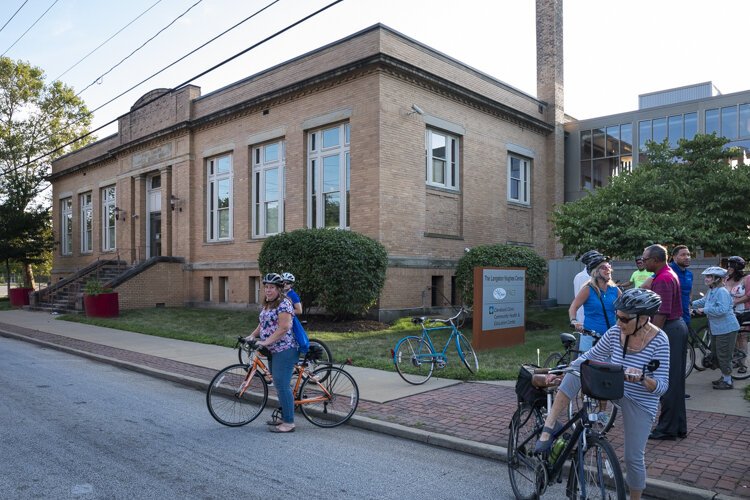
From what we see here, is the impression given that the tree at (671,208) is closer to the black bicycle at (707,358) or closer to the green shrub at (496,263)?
the green shrub at (496,263)

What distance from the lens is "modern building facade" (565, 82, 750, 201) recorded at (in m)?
24.0

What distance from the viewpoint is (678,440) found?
6160mm

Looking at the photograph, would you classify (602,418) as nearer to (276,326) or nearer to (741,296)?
(276,326)

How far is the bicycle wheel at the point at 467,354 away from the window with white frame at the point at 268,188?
1235 cm

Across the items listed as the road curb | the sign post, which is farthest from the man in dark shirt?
the sign post

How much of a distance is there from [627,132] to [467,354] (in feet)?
65.7

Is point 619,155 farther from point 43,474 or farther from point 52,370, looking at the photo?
point 43,474

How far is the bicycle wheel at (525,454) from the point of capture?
4477mm

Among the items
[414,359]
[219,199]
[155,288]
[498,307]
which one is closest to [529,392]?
[414,359]

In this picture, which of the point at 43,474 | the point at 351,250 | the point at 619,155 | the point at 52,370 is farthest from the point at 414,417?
the point at 619,155

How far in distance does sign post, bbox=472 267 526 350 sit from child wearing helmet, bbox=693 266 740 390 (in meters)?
4.28

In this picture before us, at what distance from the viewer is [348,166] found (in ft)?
63.2

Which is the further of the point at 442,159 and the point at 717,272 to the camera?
the point at 442,159

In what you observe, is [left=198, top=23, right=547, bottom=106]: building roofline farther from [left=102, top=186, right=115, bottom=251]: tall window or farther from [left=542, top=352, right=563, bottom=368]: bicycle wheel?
[left=542, top=352, right=563, bottom=368]: bicycle wheel
